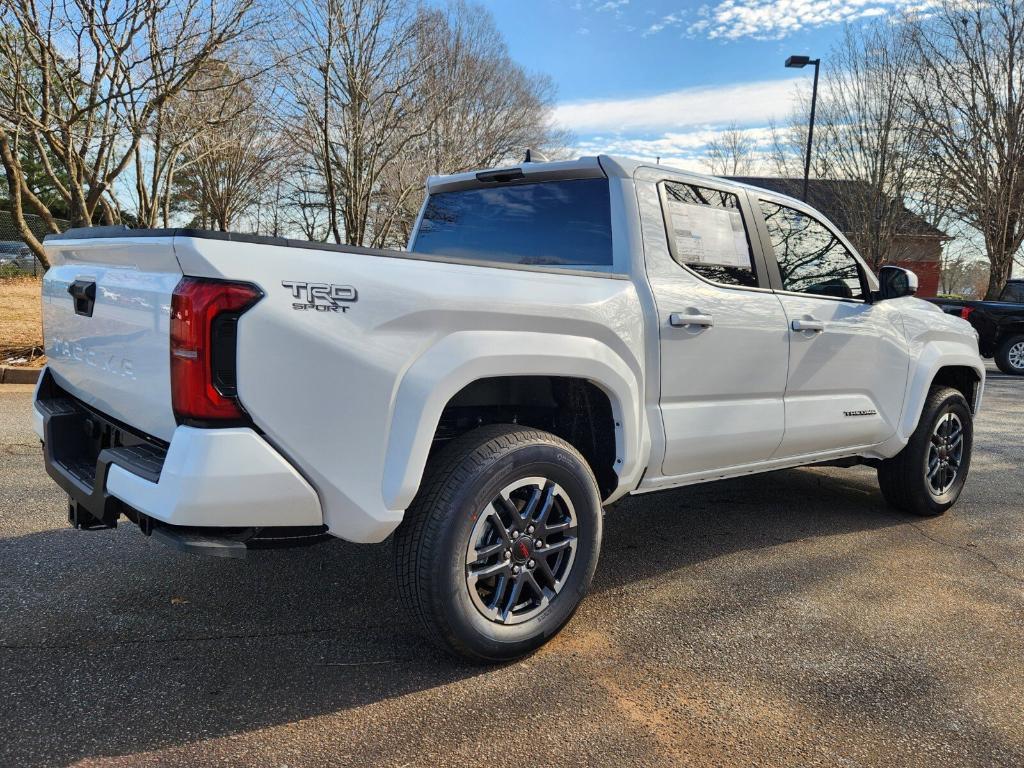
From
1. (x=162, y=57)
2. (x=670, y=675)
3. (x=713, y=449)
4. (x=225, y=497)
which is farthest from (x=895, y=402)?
(x=162, y=57)

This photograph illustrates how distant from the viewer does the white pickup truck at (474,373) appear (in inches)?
84.7

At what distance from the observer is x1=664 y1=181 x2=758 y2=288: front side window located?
134 inches

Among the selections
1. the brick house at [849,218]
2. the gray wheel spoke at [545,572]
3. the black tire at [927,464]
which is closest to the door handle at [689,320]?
the gray wheel spoke at [545,572]

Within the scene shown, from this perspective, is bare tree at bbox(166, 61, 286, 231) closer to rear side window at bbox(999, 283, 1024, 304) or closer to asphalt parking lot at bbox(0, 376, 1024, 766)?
asphalt parking lot at bbox(0, 376, 1024, 766)

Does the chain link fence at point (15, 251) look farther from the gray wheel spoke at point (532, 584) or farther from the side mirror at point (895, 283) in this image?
the gray wheel spoke at point (532, 584)

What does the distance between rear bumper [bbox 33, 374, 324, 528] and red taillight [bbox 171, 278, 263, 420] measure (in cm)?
7

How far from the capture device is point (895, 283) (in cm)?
425

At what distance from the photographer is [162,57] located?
395 inches

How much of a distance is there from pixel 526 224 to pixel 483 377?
51.6 inches

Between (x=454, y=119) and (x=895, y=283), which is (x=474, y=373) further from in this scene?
(x=454, y=119)

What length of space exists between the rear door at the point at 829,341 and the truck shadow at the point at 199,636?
71cm

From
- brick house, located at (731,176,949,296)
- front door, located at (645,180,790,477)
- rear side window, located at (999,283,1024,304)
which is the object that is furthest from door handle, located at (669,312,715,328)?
brick house, located at (731,176,949,296)

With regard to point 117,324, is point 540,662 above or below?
below

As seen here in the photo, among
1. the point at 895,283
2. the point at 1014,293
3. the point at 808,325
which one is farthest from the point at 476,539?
the point at 1014,293
